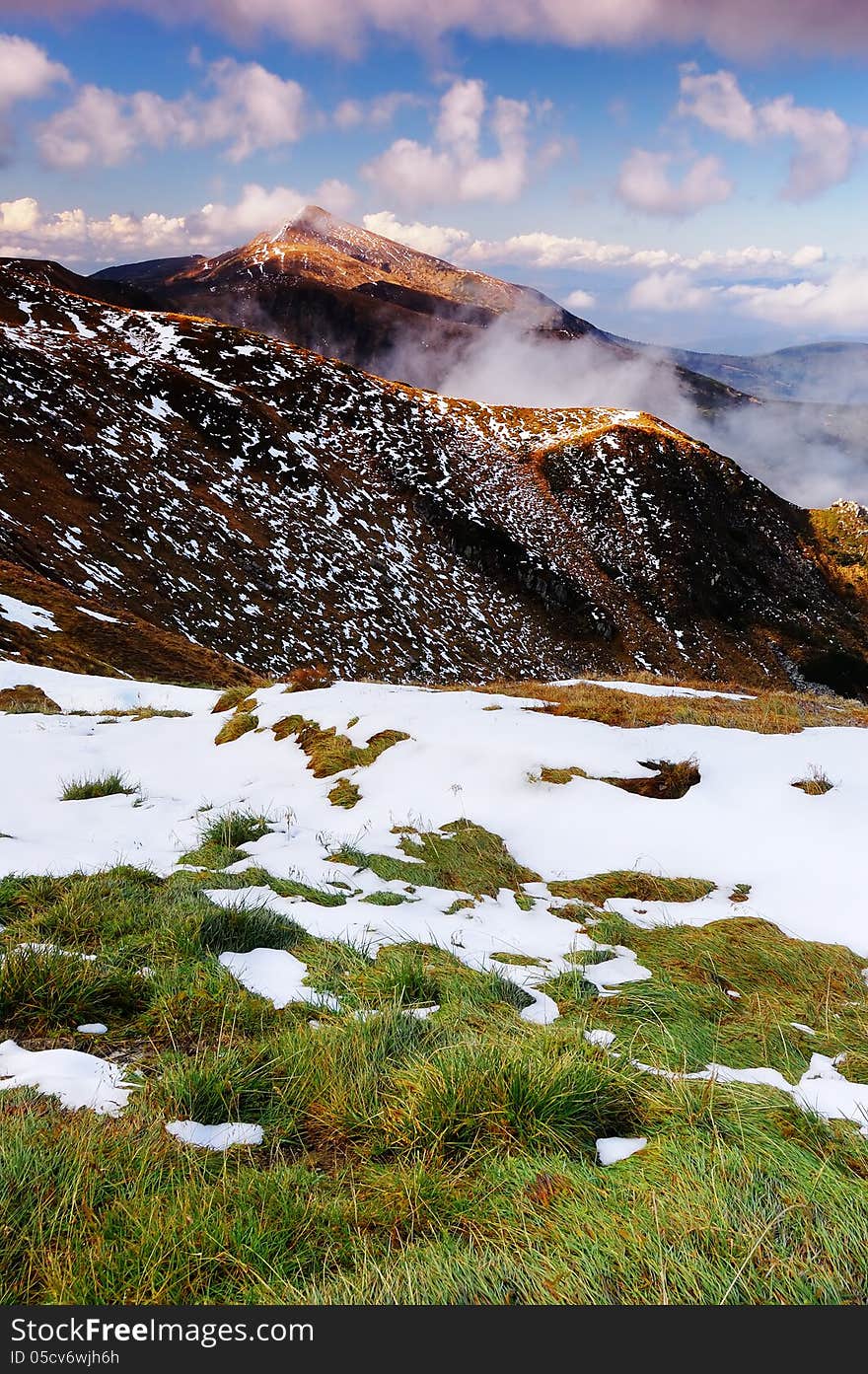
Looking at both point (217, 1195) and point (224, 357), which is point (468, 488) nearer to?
point (224, 357)

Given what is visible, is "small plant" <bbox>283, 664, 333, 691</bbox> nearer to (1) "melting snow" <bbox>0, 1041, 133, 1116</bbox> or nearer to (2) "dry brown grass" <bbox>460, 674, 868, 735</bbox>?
(2) "dry brown grass" <bbox>460, 674, 868, 735</bbox>

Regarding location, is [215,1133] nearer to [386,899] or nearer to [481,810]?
[386,899]

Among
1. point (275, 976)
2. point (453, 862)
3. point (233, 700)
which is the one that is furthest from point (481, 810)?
point (233, 700)

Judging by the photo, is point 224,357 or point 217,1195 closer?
point 217,1195

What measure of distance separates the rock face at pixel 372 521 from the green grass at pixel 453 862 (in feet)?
100

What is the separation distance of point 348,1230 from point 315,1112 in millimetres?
676

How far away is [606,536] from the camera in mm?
79750

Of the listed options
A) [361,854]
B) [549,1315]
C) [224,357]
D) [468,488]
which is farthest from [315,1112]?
[224,357]

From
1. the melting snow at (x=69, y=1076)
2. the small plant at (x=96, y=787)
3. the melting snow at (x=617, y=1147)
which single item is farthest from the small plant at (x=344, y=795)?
the melting snow at (x=617, y=1147)

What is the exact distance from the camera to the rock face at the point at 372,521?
43.5 m

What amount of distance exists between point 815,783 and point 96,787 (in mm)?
8696

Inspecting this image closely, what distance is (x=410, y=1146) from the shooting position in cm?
267

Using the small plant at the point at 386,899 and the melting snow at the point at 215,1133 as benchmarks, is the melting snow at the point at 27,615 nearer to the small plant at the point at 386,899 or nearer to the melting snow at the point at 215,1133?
the small plant at the point at 386,899

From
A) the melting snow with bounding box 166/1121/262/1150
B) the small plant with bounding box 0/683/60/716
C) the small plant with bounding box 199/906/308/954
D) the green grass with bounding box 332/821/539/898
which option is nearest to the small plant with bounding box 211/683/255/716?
the small plant with bounding box 0/683/60/716
